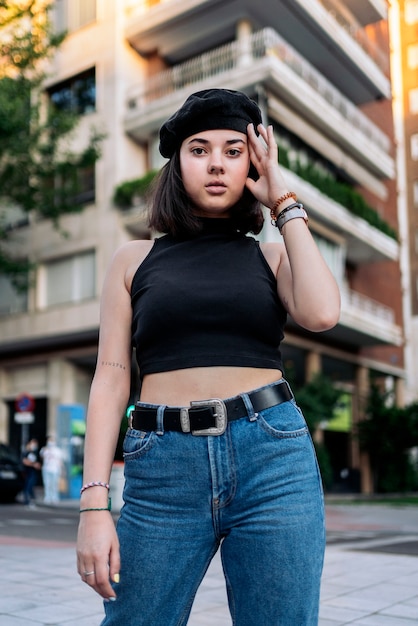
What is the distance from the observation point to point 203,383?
5.93 feet

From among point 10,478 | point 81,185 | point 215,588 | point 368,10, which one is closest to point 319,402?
point 10,478

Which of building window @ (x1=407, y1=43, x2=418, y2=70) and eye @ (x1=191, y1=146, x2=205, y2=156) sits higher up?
building window @ (x1=407, y1=43, x2=418, y2=70)

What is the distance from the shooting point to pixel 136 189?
2200 centimetres

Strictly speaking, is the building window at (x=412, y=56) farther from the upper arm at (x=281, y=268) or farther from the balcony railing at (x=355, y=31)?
the upper arm at (x=281, y=268)

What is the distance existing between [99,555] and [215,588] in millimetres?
4452

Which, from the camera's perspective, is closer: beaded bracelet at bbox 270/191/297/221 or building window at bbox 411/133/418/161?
beaded bracelet at bbox 270/191/297/221

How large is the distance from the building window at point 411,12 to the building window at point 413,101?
4897mm

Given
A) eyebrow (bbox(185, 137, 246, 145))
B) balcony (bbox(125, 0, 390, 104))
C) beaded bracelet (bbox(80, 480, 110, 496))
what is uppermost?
balcony (bbox(125, 0, 390, 104))

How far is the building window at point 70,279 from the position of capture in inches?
922

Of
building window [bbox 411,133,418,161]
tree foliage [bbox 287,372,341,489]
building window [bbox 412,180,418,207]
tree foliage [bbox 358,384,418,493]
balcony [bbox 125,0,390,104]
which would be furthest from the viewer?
building window [bbox 411,133,418,161]

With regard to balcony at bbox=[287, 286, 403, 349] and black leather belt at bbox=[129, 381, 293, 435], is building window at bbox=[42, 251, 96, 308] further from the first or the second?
black leather belt at bbox=[129, 381, 293, 435]

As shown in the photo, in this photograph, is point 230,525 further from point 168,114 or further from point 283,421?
point 168,114

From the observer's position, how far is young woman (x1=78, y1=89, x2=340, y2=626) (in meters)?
1.74

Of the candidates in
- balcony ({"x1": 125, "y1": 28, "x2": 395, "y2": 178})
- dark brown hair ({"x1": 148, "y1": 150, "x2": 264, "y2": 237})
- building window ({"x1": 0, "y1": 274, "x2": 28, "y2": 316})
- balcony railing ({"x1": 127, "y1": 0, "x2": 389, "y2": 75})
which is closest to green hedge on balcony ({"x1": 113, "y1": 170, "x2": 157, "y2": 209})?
balcony ({"x1": 125, "y1": 28, "x2": 395, "y2": 178})
